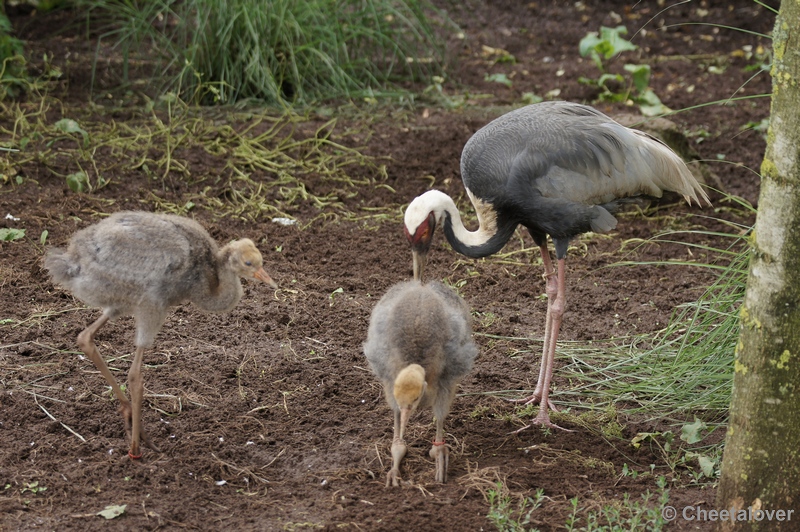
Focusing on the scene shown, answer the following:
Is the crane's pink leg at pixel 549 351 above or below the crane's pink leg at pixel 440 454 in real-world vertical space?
above

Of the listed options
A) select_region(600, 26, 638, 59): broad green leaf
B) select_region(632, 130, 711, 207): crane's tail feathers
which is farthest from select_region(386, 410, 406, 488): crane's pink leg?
select_region(600, 26, 638, 59): broad green leaf

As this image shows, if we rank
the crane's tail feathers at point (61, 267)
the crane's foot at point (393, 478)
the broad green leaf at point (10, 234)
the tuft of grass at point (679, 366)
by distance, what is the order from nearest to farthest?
Answer: 1. the crane's foot at point (393, 478)
2. the crane's tail feathers at point (61, 267)
3. the tuft of grass at point (679, 366)
4. the broad green leaf at point (10, 234)

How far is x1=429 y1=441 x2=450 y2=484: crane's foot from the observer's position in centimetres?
455

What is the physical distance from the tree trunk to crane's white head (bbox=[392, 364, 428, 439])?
1334mm

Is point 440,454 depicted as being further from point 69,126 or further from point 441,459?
point 69,126

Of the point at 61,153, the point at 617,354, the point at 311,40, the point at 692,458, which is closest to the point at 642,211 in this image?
the point at 617,354

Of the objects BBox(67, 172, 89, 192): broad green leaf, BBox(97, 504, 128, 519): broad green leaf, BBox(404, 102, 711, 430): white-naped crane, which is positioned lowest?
BBox(97, 504, 128, 519): broad green leaf

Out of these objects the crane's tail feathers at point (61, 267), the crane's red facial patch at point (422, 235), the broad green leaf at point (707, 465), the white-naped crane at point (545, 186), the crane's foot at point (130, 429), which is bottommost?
the crane's foot at point (130, 429)

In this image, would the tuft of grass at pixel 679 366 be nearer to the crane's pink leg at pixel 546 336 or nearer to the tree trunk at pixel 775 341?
the crane's pink leg at pixel 546 336

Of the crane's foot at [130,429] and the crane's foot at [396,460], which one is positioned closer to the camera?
Answer: the crane's foot at [396,460]

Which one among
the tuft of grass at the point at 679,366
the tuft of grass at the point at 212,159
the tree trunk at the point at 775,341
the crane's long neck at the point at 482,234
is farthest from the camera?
the tuft of grass at the point at 212,159

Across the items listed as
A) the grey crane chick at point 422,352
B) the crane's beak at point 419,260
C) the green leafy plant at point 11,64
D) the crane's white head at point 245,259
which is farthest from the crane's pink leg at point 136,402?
the green leafy plant at point 11,64

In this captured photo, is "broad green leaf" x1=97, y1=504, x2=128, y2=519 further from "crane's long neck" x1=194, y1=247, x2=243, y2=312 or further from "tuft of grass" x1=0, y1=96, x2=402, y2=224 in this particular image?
A: "tuft of grass" x1=0, y1=96, x2=402, y2=224

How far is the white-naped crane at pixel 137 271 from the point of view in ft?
14.9
